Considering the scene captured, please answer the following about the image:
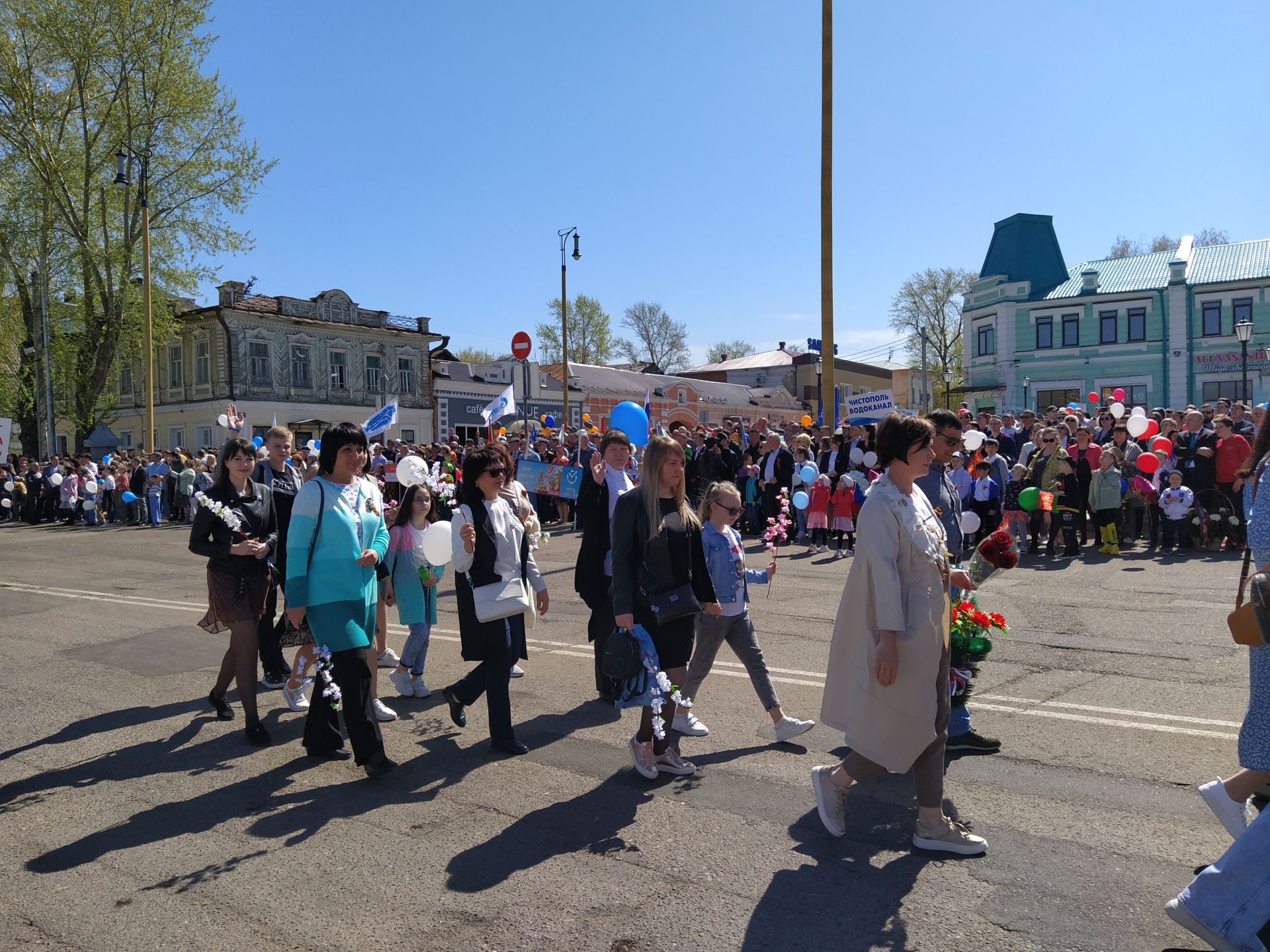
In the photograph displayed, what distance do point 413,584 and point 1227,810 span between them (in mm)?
5174

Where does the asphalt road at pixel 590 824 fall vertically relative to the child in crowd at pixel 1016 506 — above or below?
below

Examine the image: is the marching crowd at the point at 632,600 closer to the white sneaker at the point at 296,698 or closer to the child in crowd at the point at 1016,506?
the white sneaker at the point at 296,698

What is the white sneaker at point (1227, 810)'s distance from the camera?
3.40 meters

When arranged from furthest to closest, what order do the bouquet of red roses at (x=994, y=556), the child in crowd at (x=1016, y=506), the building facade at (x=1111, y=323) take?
the building facade at (x=1111, y=323), the child in crowd at (x=1016, y=506), the bouquet of red roses at (x=994, y=556)

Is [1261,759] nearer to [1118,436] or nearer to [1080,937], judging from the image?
[1080,937]

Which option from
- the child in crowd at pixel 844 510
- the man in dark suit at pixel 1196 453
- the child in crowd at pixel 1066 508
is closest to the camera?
the man in dark suit at pixel 1196 453

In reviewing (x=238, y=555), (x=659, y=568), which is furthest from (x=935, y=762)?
(x=238, y=555)

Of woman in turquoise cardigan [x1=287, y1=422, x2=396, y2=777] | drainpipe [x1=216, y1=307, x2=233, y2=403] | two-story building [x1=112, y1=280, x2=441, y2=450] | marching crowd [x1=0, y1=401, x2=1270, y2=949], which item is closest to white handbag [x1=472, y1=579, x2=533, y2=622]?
marching crowd [x1=0, y1=401, x2=1270, y2=949]

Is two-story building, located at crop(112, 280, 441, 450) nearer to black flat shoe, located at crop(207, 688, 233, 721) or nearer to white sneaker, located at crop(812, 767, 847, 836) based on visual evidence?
black flat shoe, located at crop(207, 688, 233, 721)

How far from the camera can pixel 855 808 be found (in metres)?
4.53

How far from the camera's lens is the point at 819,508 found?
15.2 metres

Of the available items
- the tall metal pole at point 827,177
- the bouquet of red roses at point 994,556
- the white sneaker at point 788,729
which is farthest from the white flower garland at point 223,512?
the tall metal pole at point 827,177

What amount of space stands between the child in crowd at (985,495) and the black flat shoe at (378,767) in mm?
11038

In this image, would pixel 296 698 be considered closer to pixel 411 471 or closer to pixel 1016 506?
pixel 411 471
